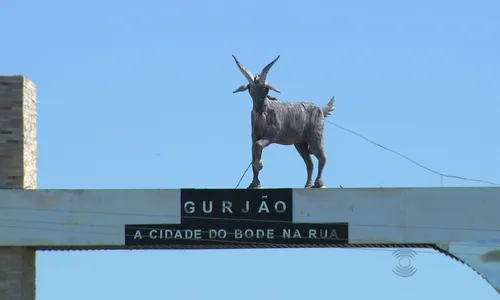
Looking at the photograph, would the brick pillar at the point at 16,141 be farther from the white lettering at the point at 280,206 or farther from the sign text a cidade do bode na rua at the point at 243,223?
the white lettering at the point at 280,206

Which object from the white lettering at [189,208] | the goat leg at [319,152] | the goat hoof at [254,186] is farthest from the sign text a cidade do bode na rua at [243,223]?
the goat leg at [319,152]

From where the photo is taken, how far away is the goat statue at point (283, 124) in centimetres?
3478

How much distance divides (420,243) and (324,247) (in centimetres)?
209

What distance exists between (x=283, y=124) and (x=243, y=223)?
2.52m

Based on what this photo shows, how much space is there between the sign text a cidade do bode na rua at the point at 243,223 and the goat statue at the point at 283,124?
0.52 m

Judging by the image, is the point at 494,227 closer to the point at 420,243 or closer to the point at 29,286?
the point at 420,243

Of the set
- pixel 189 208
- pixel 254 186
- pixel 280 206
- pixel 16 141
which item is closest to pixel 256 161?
pixel 254 186

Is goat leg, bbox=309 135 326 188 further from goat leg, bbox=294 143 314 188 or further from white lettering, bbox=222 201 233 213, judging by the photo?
white lettering, bbox=222 201 233 213

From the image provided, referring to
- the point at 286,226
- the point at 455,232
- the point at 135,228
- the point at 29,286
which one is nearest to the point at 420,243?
the point at 455,232

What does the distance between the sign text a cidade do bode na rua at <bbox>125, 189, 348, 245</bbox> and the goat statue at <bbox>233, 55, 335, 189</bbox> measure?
0.52m

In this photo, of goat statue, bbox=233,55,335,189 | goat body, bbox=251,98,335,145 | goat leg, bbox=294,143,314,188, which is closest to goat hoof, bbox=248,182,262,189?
goat statue, bbox=233,55,335,189

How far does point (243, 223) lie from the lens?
3431 centimetres

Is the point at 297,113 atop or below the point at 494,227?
atop

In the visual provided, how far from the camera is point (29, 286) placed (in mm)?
35344
